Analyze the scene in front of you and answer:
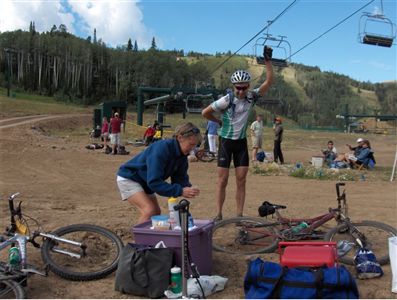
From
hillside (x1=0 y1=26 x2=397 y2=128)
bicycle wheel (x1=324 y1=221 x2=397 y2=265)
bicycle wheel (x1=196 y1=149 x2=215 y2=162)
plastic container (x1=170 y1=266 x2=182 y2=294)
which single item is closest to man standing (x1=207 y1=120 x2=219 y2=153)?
bicycle wheel (x1=196 y1=149 x2=215 y2=162)

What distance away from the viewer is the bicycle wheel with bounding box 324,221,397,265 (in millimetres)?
5391

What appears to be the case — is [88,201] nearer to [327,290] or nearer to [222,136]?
[222,136]

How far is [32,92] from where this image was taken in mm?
92500

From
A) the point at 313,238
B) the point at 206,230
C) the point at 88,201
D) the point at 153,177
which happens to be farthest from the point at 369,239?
the point at 88,201

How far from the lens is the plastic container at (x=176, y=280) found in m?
4.32

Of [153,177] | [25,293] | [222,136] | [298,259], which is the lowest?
[25,293]

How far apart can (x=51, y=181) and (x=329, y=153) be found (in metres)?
9.92

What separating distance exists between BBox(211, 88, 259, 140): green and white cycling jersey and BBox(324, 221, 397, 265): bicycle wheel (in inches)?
70.7

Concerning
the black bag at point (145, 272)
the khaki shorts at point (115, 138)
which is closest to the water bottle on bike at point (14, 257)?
the black bag at point (145, 272)

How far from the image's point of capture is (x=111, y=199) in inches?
373

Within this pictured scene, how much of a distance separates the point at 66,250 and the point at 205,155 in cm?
1262

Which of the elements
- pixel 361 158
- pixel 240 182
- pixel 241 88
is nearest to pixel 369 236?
pixel 240 182

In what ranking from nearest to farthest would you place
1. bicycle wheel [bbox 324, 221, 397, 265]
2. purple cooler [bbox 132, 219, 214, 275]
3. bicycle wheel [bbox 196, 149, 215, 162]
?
purple cooler [bbox 132, 219, 214, 275] → bicycle wheel [bbox 324, 221, 397, 265] → bicycle wheel [bbox 196, 149, 215, 162]

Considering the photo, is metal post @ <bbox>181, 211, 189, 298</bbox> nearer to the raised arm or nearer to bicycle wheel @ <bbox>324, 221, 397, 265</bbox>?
bicycle wheel @ <bbox>324, 221, 397, 265</bbox>
